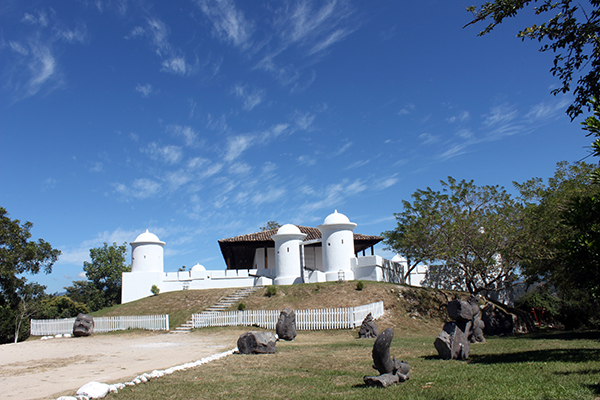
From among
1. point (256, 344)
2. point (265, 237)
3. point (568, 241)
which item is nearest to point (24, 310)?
point (265, 237)

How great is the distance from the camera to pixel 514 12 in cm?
728

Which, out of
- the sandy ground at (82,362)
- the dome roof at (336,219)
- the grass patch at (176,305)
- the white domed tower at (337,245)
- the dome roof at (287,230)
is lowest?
the sandy ground at (82,362)

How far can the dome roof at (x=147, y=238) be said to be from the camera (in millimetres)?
31453

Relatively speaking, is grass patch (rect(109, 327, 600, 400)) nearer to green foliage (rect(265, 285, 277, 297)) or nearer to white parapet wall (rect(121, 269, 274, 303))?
green foliage (rect(265, 285, 277, 297))

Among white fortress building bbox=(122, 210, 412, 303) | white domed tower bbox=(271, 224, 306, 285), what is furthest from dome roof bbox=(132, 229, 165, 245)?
white domed tower bbox=(271, 224, 306, 285)

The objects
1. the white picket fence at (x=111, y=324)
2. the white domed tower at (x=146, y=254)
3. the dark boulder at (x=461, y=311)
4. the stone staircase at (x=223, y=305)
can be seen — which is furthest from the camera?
the white domed tower at (x=146, y=254)

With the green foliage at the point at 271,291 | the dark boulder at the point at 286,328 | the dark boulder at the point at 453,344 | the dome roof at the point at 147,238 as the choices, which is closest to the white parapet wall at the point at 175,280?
the dome roof at the point at 147,238

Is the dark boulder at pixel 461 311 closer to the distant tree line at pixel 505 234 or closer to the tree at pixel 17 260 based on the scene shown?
the distant tree line at pixel 505 234

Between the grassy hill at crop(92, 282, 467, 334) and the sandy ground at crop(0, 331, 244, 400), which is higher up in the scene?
the grassy hill at crop(92, 282, 467, 334)

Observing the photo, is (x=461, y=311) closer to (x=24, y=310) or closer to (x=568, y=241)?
(x=568, y=241)

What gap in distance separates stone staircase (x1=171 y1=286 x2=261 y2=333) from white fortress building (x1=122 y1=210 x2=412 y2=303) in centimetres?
315

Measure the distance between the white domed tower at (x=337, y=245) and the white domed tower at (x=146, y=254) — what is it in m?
12.7

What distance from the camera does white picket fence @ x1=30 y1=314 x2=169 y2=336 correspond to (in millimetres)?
21188

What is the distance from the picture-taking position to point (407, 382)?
7.11 meters
